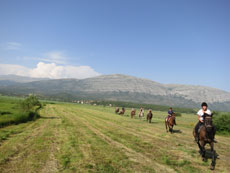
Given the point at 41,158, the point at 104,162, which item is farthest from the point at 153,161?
the point at 41,158

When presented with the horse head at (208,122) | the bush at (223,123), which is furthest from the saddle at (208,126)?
the bush at (223,123)

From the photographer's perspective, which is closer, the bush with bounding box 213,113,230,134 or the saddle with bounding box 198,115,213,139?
the saddle with bounding box 198,115,213,139

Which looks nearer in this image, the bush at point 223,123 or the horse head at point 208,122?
the horse head at point 208,122

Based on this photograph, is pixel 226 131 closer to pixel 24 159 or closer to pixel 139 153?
pixel 139 153

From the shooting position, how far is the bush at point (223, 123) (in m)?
22.2

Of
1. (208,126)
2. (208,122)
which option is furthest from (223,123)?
(208,126)

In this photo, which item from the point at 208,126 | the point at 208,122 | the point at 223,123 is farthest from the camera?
the point at 223,123

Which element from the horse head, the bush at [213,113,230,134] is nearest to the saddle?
the horse head

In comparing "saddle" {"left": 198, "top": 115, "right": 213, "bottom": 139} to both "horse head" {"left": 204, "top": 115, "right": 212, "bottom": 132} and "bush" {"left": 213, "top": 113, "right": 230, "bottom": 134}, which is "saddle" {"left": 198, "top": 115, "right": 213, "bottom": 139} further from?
"bush" {"left": 213, "top": 113, "right": 230, "bottom": 134}

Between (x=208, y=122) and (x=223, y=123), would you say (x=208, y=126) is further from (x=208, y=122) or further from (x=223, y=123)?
(x=223, y=123)

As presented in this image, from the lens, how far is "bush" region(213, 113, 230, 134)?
2225 cm

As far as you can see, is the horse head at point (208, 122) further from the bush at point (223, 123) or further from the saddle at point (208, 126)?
the bush at point (223, 123)

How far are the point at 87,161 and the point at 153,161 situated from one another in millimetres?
3230

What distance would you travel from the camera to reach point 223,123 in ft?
74.1
